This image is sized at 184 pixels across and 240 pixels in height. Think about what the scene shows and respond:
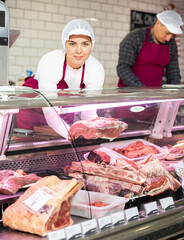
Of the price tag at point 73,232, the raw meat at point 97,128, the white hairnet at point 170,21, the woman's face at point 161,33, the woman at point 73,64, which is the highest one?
the white hairnet at point 170,21

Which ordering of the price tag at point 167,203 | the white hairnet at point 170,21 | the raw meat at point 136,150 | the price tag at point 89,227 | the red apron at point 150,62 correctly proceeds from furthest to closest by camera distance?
the red apron at point 150,62 < the white hairnet at point 170,21 < the raw meat at point 136,150 < the price tag at point 167,203 < the price tag at point 89,227

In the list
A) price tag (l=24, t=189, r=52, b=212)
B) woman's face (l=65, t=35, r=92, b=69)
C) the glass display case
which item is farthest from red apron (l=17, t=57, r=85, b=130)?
woman's face (l=65, t=35, r=92, b=69)

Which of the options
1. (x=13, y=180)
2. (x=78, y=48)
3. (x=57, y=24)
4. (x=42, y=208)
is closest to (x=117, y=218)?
(x=42, y=208)

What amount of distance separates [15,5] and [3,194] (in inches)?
184

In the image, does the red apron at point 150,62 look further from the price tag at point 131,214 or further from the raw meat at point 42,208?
the raw meat at point 42,208

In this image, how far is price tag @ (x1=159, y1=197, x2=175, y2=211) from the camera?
6.40 feet

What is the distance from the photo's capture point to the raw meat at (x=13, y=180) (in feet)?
5.65

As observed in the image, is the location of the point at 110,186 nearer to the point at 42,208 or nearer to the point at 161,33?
the point at 42,208

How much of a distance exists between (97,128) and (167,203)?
2.17 ft

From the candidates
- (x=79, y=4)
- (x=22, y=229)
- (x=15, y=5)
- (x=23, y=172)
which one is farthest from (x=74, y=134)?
(x=79, y=4)

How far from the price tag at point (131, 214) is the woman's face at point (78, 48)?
1.34 metres

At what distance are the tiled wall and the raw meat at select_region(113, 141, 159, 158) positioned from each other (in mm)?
3825

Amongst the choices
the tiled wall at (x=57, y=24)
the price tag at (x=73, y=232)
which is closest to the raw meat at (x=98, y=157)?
the price tag at (x=73, y=232)

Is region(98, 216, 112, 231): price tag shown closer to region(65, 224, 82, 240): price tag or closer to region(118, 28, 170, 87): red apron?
region(65, 224, 82, 240): price tag
